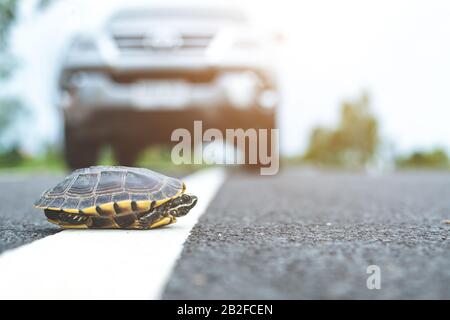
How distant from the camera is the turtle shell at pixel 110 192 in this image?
3.25 m

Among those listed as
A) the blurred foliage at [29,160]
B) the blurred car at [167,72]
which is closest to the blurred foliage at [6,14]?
the blurred car at [167,72]

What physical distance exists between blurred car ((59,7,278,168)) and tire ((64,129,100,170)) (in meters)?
0.27

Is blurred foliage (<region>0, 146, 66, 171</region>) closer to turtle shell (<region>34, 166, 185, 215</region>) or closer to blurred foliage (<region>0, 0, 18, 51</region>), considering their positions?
blurred foliage (<region>0, 0, 18, 51</region>)

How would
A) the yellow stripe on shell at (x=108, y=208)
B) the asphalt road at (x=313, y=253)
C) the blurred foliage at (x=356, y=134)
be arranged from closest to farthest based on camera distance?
the asphalt road at (x=313, y=253)
the yellow stripe on shell at (x=108, y=208)
the blurred foliage at (x=356, y=134)

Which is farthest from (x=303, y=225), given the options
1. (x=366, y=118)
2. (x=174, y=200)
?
(x=366, y=118)

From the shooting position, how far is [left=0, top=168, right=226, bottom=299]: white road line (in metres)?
2.01

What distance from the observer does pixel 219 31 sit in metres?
7.61

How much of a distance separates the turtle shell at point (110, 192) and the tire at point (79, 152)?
4.61m

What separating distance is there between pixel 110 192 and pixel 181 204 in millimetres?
365

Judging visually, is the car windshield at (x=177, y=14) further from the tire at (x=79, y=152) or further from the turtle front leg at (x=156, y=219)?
the turtle front leg at (x=156, y=219)

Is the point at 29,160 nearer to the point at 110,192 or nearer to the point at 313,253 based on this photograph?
the point at 110,192

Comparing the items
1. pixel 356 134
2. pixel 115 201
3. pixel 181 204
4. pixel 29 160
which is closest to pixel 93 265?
pixel 115 201

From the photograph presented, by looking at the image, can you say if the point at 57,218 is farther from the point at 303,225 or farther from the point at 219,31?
the point at 219,31
